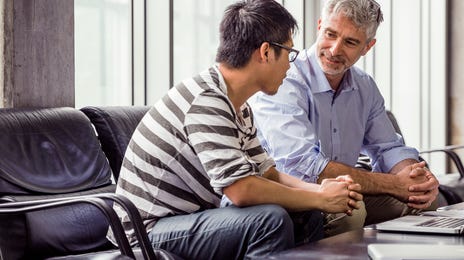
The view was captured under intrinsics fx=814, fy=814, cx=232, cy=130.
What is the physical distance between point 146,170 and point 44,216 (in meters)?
0.40

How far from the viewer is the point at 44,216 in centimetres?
255

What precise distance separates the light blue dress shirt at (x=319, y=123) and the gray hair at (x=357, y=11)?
0.19 m

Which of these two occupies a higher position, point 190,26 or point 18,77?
point 190,26

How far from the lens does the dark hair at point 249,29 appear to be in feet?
8.18

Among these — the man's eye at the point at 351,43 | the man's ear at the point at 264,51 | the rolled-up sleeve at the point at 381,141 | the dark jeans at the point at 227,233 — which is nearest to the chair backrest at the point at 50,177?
the dark jeans at the point at 227,233

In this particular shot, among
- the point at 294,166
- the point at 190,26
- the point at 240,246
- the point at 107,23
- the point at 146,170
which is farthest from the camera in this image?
the point at 190,26

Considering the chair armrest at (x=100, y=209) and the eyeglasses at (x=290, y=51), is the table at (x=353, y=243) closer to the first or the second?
the chair armrest at (x=100, y=209)

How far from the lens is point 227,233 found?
2236 millimetres

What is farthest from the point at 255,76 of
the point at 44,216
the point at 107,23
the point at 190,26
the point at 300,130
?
the point at 190,26

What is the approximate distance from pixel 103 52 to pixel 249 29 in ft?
4.55

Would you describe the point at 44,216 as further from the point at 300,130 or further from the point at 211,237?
the point at 300,130

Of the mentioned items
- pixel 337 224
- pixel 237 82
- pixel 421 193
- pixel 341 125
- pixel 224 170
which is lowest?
pixel 337 224

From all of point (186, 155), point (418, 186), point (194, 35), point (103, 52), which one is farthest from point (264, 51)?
point (194, 35)

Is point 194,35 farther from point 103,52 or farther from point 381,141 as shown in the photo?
point 381,141
